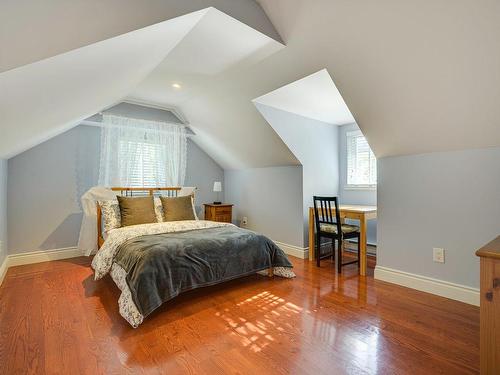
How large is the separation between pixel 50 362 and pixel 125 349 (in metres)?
0.41

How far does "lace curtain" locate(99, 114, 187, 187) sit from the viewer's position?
3863 mm

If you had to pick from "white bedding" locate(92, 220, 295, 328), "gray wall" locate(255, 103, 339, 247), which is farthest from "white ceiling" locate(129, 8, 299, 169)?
"white bedding" locate(92, 220, 295, 328)

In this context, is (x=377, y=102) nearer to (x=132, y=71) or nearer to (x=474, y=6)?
(x=474, y=6)

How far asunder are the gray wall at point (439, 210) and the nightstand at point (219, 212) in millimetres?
2653

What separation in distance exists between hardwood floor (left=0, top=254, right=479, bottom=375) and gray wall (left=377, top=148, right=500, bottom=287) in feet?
1.03

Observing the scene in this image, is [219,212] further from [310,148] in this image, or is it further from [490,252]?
[490,252]

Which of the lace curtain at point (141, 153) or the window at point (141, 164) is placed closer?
the lace curtain at point (141, 153)

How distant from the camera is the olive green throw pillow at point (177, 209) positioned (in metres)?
3.55

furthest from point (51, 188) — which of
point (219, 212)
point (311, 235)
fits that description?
point (311, 235)

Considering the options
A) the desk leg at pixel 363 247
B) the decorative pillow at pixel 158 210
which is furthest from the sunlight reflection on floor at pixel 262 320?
the decorative pillow at pixel 158 210

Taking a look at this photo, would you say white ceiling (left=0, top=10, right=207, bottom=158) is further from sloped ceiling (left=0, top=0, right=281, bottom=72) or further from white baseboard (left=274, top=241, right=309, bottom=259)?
white baseboard (left=274, top=241, right=309, bottom=259)

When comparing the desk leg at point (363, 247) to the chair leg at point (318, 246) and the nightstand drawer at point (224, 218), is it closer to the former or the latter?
the chair leg at point (318, 246)

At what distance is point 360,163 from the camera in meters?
4.16

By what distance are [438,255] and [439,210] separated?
0.44 metres
